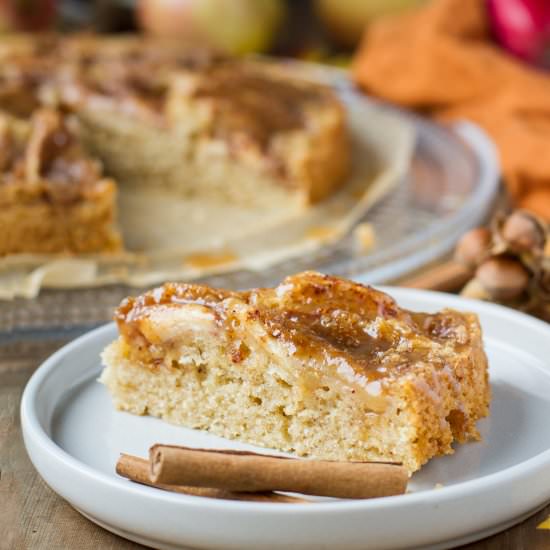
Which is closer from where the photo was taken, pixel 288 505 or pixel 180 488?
pixel 288 505

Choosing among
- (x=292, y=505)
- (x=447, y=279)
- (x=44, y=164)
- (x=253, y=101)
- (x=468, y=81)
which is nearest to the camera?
(x=292, y=505)

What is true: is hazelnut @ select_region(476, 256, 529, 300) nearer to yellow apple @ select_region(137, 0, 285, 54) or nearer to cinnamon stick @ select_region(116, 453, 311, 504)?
cinnamon stick @ select_region(116, 453, 311, 504)

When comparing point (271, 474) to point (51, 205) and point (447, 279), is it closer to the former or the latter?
point (447, 279)

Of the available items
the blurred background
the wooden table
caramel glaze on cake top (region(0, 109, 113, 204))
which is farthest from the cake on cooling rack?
the wooden table

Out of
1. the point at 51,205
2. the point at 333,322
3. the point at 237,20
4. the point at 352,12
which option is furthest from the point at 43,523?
the point at 352,12

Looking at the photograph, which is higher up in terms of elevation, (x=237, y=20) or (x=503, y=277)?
(x=503, y=277)

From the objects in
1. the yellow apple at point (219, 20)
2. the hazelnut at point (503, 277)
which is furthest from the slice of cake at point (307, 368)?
the yellow apple at point (219, 20)

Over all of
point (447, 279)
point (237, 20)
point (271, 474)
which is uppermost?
point (271, 474)
